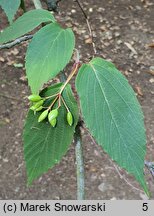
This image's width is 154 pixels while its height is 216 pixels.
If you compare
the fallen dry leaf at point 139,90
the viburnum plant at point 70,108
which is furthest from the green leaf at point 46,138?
the fallen dry leaf at point 139,90

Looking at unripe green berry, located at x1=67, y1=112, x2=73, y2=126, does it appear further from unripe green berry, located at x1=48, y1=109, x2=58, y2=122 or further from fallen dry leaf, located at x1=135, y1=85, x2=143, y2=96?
fallen dry leaf, located at x1=135, y1=85, x2=143, y2=96

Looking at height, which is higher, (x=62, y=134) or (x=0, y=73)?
(x=62, y=134)

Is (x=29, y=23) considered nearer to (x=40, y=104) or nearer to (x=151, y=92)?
(x=40, y=104)

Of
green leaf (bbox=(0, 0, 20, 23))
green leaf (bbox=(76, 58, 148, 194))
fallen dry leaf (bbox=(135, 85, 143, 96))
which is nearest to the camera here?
green leaf (bbox=(76, 58, 148, 194))

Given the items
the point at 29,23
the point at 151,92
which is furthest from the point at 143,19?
the point at 29,23

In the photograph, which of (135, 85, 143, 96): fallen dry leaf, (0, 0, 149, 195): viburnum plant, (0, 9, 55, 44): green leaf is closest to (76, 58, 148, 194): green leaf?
(0, 0, 149, 195): viburnum plant

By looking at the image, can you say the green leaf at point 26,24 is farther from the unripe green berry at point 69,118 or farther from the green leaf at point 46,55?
the unripe green berry at point 69,118
